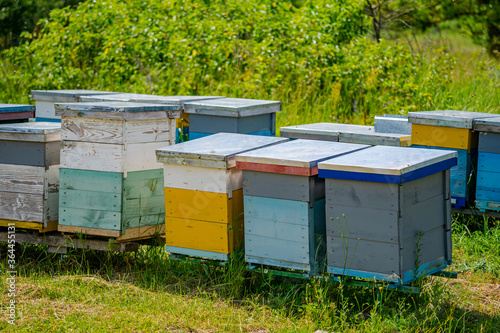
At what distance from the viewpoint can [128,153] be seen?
12.6 ft

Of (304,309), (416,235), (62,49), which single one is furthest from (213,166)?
(62,49)

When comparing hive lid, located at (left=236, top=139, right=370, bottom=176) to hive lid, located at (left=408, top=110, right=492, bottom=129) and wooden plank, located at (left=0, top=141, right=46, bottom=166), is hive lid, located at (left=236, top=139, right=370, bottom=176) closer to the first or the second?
hive lid, located at (left=408, top=110, right=492, bottom=129)

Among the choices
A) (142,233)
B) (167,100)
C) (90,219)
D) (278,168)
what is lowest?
(142,233)

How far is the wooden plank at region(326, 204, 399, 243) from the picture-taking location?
3.09m

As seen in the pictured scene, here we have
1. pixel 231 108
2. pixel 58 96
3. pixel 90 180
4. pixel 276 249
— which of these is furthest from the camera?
pixel 58 96

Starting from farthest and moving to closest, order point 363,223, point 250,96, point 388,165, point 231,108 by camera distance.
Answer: point 250,96
point 231,108
point 363,223
point 388,165

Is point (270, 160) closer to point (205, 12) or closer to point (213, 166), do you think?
point (213, 166)

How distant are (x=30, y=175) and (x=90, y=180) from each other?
46 cm

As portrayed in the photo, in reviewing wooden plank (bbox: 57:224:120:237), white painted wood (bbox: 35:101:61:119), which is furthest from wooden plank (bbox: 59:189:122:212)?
white painted wood (bbox: 35:101:61:119)

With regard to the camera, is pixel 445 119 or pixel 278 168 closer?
pixel 278 168

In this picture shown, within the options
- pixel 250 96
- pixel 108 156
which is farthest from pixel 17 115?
pixel 250 96

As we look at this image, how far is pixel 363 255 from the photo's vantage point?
3.21m

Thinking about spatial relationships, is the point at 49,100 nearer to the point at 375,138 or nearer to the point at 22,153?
the point at 22,153

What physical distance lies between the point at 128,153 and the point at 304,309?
1495mm
